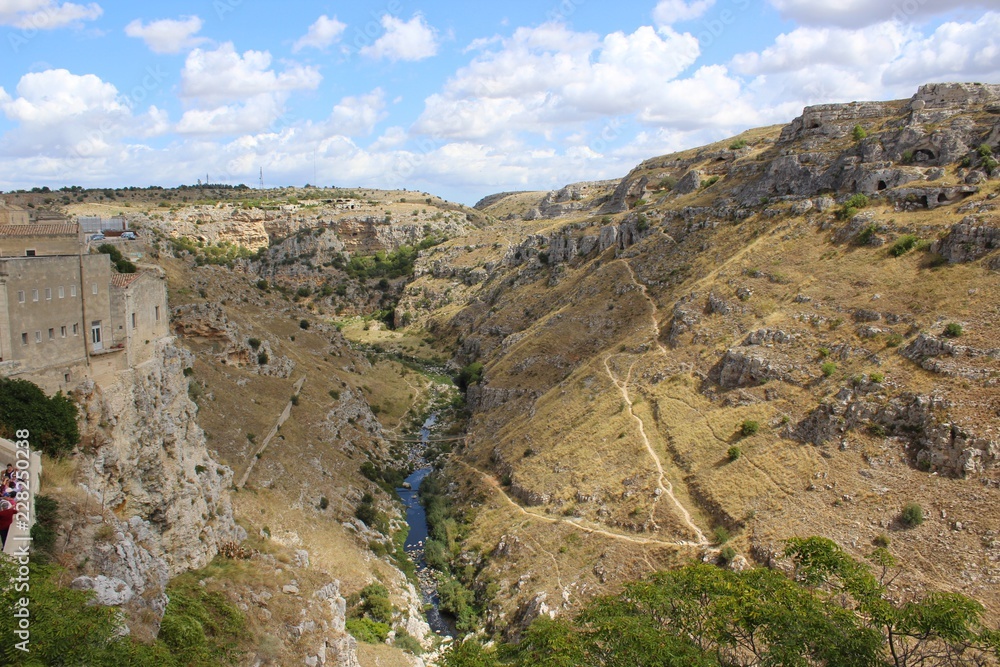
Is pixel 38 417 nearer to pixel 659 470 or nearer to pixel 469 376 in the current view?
pixel 659 470

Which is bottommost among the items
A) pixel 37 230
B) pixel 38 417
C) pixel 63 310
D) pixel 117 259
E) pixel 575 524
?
pixel 575 524

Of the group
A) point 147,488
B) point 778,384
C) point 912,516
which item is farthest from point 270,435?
point 912,516

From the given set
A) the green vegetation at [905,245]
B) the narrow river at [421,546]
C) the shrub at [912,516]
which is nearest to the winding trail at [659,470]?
the shrub at [912,516]

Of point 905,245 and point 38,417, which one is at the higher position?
point 905,245

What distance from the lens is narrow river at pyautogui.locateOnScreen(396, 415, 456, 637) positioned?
39.6 m

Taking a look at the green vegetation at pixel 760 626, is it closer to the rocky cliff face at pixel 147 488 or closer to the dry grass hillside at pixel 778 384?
the dry grass hillside at pixel 778 384

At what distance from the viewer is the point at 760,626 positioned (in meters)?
22.3

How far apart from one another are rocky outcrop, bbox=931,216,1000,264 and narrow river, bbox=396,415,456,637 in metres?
40.7

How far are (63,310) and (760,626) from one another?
2731 cm

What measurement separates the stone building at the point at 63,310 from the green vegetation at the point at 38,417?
2.45 feet

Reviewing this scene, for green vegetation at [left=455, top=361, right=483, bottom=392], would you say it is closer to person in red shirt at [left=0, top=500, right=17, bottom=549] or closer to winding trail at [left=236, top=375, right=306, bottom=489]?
winding trail at [left=236, top=375, right=306, bottom=489]

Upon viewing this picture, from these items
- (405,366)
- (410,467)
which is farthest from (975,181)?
(405,366)

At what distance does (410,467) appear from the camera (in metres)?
61.1
